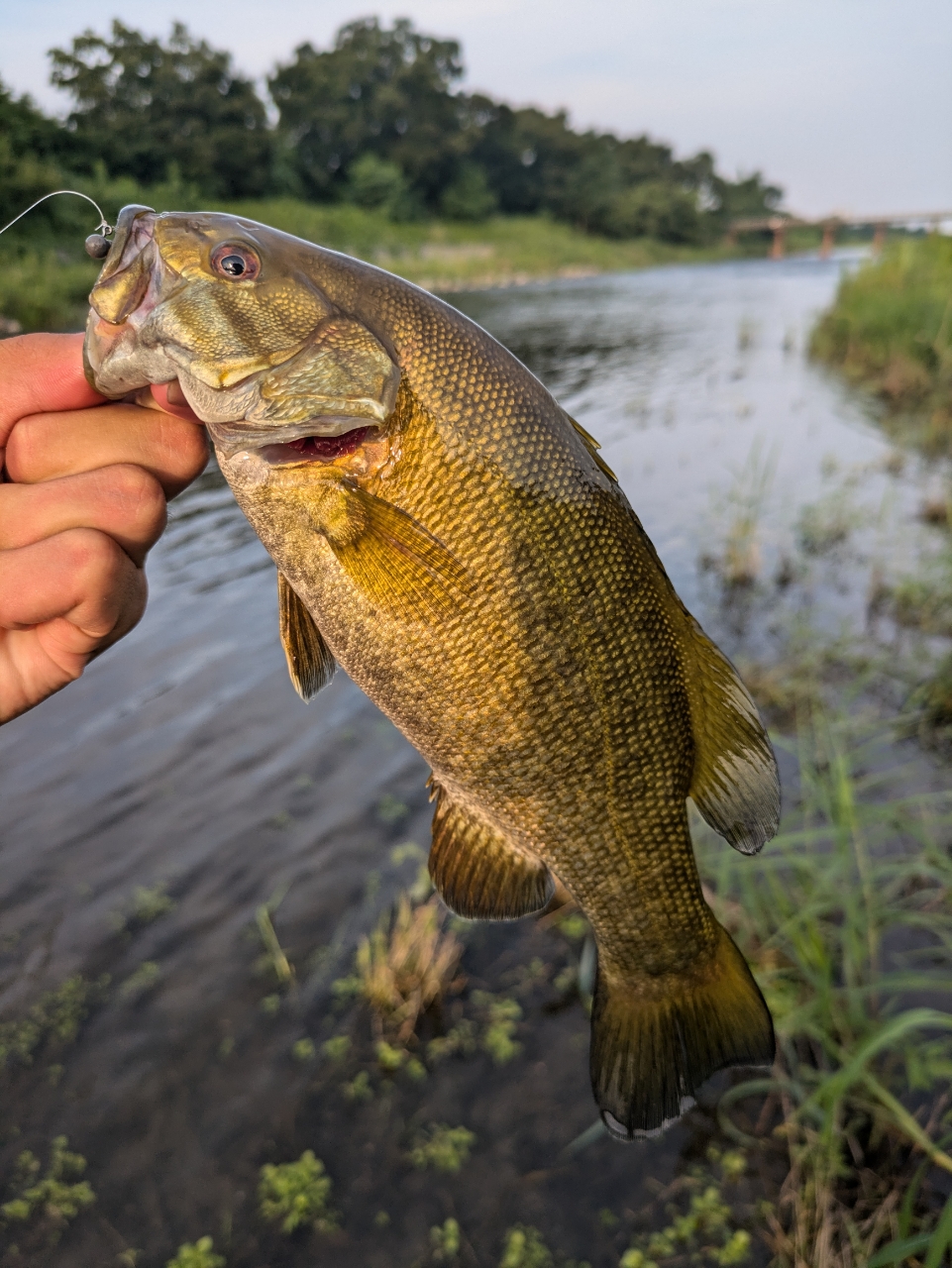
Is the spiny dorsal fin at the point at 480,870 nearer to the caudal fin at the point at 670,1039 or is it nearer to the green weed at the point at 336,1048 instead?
the caudal fin at the point at 670,1039

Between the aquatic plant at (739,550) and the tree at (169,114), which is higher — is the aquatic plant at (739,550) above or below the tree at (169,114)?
below

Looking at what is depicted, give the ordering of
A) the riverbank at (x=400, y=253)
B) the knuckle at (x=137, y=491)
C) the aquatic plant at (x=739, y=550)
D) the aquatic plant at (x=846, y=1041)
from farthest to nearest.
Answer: the riverbank at (x=400, y=253)
the aquatic plant at (x=739, y=550)
the aquatic plant at (x=846, y=1041)
the knuckle at (x=137, y=491)

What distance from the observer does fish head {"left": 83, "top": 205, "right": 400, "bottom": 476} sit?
1.48 meters

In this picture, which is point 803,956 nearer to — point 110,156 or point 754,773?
point 754,773

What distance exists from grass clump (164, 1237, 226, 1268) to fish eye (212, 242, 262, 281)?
144 inches

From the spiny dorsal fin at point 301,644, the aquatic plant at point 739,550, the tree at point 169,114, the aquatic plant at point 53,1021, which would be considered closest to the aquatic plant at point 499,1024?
the aquatic plant at point 53,1021

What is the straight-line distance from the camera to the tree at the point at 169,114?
32750 millimetres

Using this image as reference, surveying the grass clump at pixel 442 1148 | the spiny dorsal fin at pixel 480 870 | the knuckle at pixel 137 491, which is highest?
the knuckle at pixel 137 491

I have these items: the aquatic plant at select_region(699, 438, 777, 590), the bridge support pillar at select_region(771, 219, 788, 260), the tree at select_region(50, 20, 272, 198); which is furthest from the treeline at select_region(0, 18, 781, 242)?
the aquatic plant at select_region(699, 438, 777, 590)

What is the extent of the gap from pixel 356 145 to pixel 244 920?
75.4m

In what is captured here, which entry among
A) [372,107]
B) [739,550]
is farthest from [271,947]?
[372,107]

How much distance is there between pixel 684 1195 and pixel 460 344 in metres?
3.58

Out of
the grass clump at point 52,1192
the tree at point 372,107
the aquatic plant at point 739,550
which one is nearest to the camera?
the grass clump at point 52,1192

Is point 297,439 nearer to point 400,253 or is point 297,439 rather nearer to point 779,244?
point 400,253
